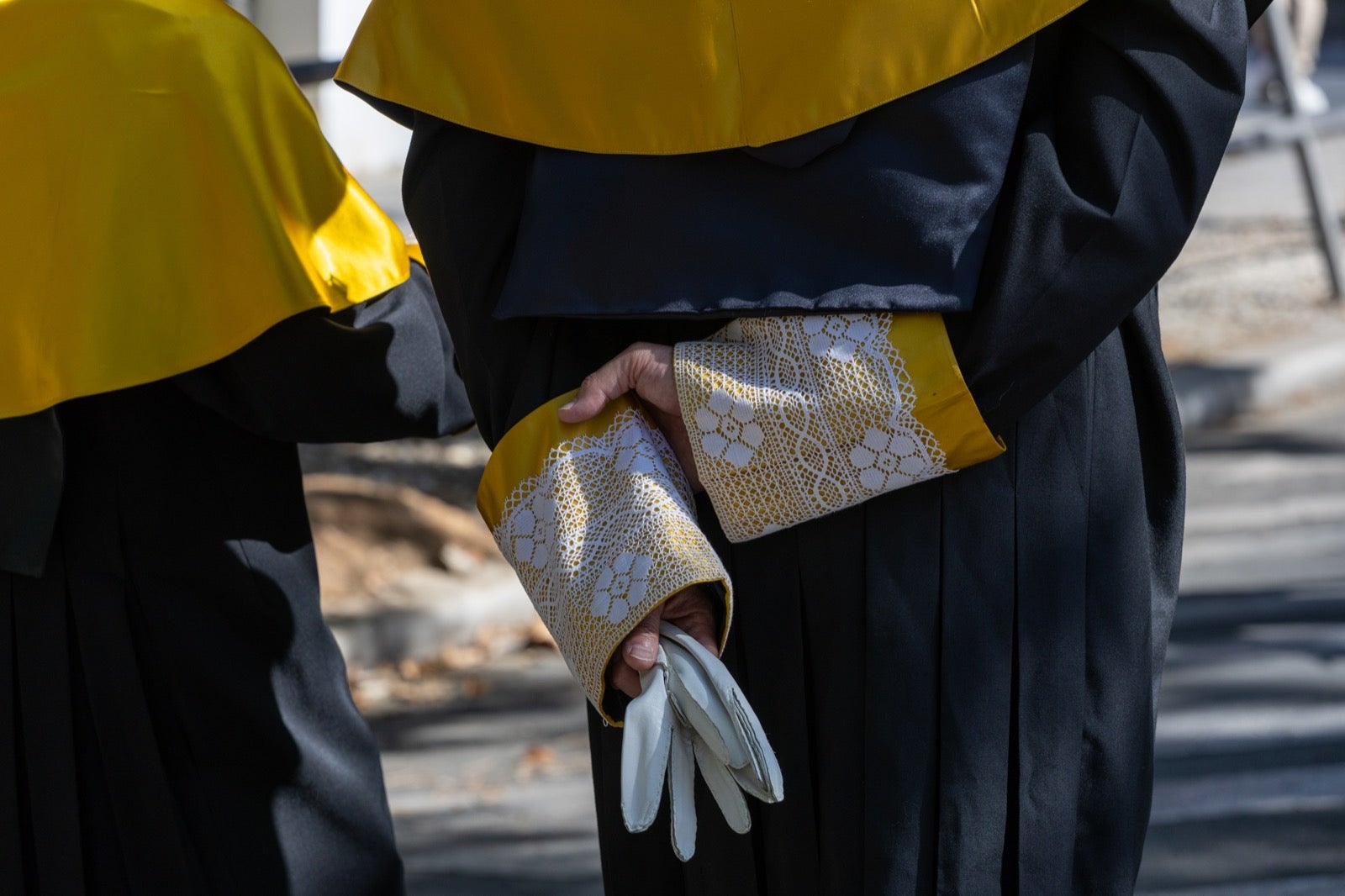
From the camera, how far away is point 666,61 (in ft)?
5.28

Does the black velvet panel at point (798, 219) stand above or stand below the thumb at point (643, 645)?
above

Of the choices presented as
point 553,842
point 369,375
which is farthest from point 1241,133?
point 369,375

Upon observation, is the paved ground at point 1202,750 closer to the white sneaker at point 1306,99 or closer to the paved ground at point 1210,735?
the paved ground at point 1210,735

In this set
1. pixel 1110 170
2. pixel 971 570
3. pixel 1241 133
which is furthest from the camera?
pixel 1241 133

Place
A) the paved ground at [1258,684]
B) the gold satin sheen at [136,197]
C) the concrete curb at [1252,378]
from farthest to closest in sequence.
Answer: the concrete curb at [1252,378], the paved ground at [1258,684], the gold satin sheen at [136,197]

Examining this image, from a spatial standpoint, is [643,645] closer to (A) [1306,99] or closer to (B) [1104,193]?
(B) [1104,193]

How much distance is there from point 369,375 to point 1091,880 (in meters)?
1.09

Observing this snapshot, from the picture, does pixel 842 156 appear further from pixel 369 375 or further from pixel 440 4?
pixel 369 375

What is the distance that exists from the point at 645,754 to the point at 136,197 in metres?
1.01

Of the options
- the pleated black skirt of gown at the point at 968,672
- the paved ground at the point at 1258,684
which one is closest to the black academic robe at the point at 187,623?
the pleated black skirt of gown at the point at 968,672

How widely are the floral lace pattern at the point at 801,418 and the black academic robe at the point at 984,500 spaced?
1.6 inches

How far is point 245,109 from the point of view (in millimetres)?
2006

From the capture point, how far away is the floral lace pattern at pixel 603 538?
59.4 inches

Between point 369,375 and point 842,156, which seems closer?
point 842,156
